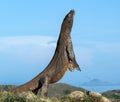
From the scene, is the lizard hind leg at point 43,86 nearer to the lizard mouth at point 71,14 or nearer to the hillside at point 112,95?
the lizard mouth at point 71,14

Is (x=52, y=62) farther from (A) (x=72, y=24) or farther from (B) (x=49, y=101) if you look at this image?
(B) (x=49, y=101)

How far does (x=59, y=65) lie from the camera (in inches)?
791

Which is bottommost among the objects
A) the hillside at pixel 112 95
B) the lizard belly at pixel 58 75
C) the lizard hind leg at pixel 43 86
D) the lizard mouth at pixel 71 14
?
the lizard hind leg at pixel 43 86

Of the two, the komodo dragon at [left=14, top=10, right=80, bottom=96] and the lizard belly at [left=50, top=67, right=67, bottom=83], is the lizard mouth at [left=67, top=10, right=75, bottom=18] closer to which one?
the komodo dragon at [left=14, top=10, right=80, bottom=96]

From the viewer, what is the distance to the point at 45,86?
1961 cm

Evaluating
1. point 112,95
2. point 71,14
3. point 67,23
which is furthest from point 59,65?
point 112,95

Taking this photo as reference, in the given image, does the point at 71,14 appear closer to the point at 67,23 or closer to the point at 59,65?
the point at 67,23

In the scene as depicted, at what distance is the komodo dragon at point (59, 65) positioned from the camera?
19.8m

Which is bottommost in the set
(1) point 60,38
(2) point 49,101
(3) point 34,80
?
(2) point 49,101

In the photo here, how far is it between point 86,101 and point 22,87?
263 cm

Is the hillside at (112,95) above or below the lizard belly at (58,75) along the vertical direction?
above

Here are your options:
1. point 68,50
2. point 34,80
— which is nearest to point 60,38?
point 68,50

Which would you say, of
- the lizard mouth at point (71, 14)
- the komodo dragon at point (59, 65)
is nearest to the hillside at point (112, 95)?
the lizard mouth at point (71, 14)

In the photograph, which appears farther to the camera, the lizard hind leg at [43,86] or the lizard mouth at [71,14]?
the lizard mouth at [71,14]
